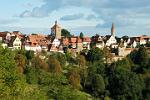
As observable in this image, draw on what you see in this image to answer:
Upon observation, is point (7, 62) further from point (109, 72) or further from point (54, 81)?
point (109, 72)

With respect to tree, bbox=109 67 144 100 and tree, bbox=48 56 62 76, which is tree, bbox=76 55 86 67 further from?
tree, bbox=109 67 144 100

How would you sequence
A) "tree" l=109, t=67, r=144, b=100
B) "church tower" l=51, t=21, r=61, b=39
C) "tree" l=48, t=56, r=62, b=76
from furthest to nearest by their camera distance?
"church tower" l=51, t=21, r=61, b=39 < "tree" l=48, t=56, r=62, b=76 < "tree" l=109, t=67, r=144, b=100

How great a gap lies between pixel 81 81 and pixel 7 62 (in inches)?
1807

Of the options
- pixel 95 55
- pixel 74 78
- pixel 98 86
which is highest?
pixel 95 55

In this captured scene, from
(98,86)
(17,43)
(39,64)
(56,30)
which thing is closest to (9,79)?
(98,86)

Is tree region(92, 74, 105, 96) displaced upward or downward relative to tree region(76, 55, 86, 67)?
downward

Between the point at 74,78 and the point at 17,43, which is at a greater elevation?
the point at 17,43

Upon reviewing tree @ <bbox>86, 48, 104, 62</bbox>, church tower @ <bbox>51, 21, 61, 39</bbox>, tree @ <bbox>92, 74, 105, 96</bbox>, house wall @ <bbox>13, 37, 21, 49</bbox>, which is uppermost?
church tower @ <bbox>51, 21, 61, 39</bbox>

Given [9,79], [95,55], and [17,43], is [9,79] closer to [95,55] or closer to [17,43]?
[95,55]

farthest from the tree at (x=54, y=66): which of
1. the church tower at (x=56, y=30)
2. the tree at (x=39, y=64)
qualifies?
the church tower at (x=56, y=30)

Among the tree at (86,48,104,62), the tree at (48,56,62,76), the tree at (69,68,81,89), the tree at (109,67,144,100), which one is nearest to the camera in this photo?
the tree at (69,68,81,89)

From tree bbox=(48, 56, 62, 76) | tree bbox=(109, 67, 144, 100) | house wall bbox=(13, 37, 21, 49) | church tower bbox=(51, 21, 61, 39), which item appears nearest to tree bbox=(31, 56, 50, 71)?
tree bbox=(48, 56, 62, 76)

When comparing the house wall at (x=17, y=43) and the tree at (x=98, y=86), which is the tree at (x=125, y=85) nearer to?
the tree at (x=98, y=86)

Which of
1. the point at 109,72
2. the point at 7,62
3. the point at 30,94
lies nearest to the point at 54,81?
the point at 30,94
